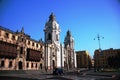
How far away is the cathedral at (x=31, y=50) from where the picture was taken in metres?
38.7

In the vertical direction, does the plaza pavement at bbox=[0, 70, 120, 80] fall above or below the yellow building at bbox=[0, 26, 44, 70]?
below

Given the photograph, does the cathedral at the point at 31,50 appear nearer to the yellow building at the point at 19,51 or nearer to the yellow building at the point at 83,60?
the yellow building at the point at 19,51

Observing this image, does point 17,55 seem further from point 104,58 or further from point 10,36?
point 104,58

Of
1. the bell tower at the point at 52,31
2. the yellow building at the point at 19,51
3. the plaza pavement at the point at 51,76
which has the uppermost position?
the bell tower at the point at 52,31

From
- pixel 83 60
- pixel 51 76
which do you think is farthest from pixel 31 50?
pixel 83 60

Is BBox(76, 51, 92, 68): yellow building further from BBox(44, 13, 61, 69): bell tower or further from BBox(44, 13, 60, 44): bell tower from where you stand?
BBox(44, 13, 60, 44): bell tower

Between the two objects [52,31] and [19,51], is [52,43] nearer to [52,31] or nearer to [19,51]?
[52,31]

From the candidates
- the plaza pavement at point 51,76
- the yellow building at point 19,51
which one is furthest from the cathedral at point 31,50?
the plaza pavement at point 51,76

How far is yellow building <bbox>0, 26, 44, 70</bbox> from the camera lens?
124ft

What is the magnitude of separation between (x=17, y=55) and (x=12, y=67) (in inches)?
147

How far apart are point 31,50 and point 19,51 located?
501cm

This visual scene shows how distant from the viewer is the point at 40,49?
54.5m

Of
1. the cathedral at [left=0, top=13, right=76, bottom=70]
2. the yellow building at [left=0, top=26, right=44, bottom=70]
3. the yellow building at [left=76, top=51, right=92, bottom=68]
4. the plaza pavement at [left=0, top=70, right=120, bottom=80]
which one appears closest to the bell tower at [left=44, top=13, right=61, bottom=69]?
the cathedral at [left=0, top=13, right=76, bottom=70]

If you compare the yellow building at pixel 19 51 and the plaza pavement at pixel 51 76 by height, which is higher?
the yellow building at pixel 19 51
